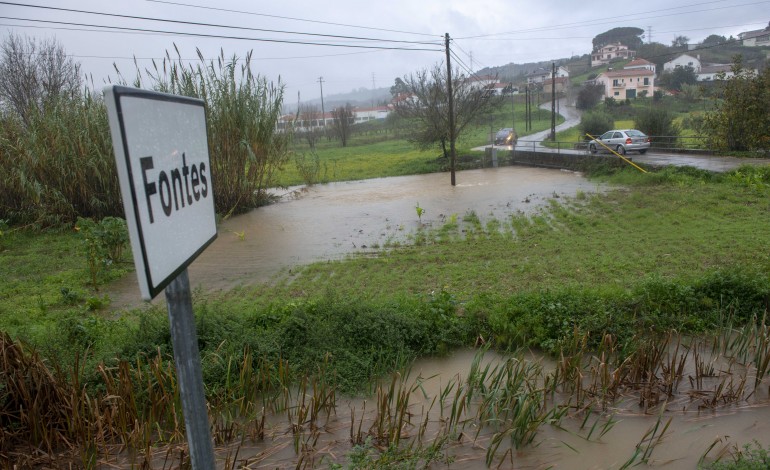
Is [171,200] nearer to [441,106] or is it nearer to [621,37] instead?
[441,106]

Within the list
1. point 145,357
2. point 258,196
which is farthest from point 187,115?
point 258,196

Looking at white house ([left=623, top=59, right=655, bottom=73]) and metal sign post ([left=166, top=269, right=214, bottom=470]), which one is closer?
metal sign post ([left=166, top=269, right=214, bottom=470])

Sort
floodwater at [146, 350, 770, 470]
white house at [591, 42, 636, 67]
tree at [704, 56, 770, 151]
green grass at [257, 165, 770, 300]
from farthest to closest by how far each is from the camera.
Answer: white house at [591, 42, 636, 67] < tree at [704, 56, 770, 151] < green grass at [257, 165, 770, 300] < floodwater at [146, 350, 770, 470]

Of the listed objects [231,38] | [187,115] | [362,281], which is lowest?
[362,281]

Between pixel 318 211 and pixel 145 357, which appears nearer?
pixel 145 357

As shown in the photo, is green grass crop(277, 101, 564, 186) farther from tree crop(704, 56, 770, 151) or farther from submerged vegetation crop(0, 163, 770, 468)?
tree crop(704, 56, 770, 151)

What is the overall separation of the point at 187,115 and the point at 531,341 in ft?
16.5

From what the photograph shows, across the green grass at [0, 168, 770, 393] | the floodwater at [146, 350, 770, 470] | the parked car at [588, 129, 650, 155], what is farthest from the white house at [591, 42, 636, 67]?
the floodwater at [146, 350, 770, 470]

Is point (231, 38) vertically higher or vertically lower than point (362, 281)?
higher

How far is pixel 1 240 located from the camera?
1431cm

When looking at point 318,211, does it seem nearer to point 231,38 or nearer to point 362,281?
point 231,38

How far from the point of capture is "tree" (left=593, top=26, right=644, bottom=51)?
419 ft

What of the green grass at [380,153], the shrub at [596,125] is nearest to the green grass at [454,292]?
the green grass at [380,153]

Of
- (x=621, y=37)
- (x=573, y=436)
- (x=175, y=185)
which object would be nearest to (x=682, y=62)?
(x=621, y=37)
